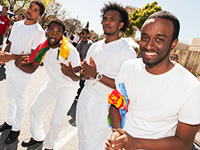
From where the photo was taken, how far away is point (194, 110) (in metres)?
1.21

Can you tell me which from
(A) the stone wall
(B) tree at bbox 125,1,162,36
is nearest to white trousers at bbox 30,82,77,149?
(A) the stone wall

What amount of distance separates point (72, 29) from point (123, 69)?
267ft

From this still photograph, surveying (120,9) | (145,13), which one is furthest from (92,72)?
(145,13)

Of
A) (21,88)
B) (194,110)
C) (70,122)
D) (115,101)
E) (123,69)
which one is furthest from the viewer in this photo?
(70,122)

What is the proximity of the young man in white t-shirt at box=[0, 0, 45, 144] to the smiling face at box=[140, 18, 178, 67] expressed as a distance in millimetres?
2139

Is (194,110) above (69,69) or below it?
above

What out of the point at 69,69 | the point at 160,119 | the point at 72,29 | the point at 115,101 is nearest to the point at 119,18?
the point at 69,69

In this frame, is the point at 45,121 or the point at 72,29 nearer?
the point at 45,121

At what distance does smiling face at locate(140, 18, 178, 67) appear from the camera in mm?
1368

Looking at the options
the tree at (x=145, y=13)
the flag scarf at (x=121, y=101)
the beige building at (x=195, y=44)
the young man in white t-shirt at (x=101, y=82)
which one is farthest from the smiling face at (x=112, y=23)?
the tree at (x=145, y=13)

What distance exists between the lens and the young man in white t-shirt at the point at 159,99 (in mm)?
1231

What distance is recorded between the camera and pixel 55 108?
9.25 feet

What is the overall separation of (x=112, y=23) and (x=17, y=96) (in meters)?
2.04

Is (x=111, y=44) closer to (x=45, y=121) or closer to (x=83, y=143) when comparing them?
(x=83, y=143)
